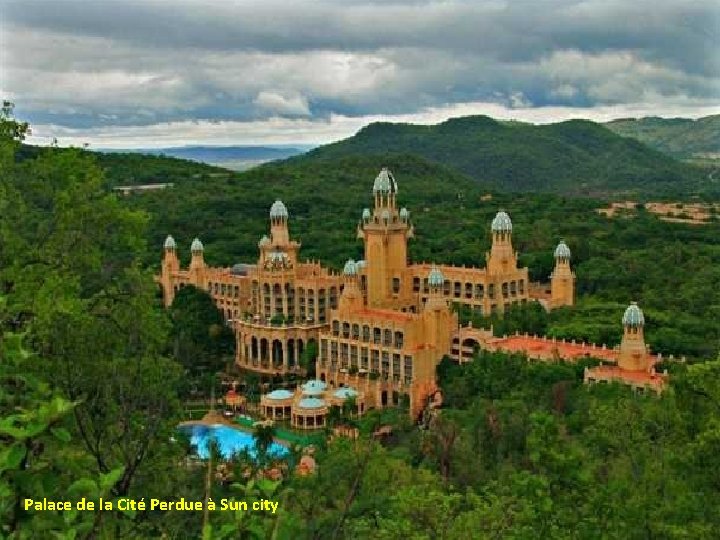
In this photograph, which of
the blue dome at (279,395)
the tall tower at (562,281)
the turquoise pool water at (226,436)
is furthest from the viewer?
the tall tower at (562,281)

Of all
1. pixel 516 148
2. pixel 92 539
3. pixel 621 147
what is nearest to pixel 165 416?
pixel 92 539

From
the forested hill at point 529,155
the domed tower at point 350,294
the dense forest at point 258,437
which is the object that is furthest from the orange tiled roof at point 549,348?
the forested hill at point 529,155

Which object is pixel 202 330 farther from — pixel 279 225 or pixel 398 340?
pixel 398 340

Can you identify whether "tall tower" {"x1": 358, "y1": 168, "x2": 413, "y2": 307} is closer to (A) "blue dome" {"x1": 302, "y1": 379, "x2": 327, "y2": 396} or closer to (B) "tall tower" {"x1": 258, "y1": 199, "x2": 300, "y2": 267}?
(B) "tall tower" {"x1": 258, "y1": 199, "x2": 300, "y2": 267}

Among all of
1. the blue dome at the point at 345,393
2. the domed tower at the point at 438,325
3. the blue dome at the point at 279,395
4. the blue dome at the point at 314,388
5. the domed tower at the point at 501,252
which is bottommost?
the blue dome at the point at 279,395

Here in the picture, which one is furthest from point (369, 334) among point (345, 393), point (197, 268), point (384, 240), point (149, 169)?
point (149, 169)

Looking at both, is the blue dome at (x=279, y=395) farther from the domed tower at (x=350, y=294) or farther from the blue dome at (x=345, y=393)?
the domed tower at (x=350, y=294)

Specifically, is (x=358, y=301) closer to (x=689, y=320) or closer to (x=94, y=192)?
(x=689, y=320)
